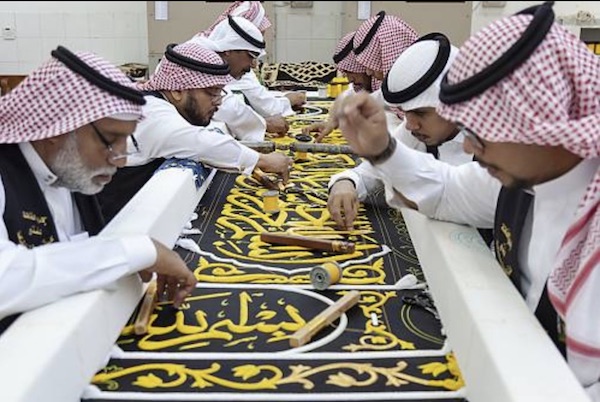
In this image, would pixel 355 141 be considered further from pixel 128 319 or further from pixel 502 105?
pixel 128 319

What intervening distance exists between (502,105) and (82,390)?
875 mm

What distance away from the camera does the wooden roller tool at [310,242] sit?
178 cm

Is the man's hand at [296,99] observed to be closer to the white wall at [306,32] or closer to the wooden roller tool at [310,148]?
the wooden roller tool at [310,148]

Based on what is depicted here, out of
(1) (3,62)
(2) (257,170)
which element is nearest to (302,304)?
(2) (257,170)

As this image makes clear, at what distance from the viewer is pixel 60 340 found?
111 cm

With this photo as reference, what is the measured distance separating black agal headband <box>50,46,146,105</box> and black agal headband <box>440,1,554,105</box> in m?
0.76

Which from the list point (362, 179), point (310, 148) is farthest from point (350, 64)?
point (362, 179)

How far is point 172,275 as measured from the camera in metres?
1.44

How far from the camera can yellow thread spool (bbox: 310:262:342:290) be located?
1554 millimetres

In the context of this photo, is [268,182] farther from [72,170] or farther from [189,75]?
[72,170]

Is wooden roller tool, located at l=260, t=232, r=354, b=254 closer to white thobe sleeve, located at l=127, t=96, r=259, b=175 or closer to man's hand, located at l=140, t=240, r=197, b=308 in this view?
man's hand, located at l=140, t=240, r=197, b=308

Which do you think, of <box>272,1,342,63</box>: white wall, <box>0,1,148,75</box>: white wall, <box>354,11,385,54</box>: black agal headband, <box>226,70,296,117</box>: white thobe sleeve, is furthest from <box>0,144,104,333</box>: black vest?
<box>272,1,342,63</box>: white wall

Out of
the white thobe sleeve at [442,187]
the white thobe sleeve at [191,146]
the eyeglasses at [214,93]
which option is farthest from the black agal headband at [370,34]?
the white thobe sleeve at [442,187]

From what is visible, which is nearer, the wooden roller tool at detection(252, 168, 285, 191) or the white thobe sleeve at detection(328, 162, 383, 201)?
the white thobe sleeve at detection(328, 162, 383, 201)
